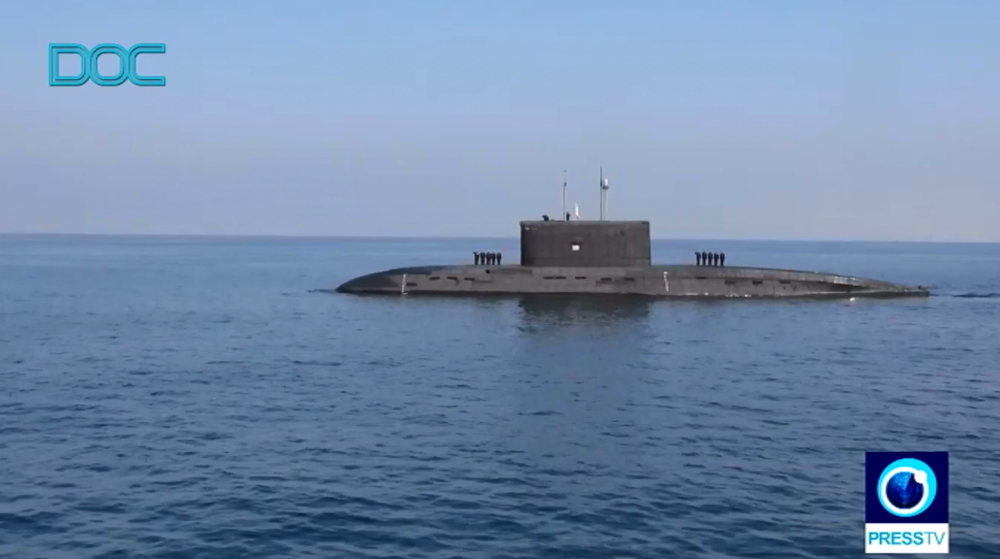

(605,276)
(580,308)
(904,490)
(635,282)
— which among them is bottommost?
(580,308)

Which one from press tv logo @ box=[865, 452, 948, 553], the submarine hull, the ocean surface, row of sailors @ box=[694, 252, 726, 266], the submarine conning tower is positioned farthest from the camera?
row of sailors @ box=[694, 252, 726, 266]

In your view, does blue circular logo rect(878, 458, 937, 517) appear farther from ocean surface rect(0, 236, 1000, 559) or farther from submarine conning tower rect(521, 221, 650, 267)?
submarine conning tower rect(521, 221, 650, 267)

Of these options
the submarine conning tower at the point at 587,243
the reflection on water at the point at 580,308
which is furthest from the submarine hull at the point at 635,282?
the reflection on water at the point at 580,308

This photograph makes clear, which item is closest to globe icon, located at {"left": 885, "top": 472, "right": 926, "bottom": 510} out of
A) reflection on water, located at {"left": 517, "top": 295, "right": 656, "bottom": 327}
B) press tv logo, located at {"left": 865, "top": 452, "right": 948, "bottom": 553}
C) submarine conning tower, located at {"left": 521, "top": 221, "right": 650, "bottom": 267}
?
press tv logo, located at {"left": 865, "top": 452, "right": 948, "bottom": 553}

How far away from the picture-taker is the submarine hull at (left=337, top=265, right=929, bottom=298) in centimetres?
5812

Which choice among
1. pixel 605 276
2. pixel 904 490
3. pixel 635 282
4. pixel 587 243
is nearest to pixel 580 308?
pixel 605 276

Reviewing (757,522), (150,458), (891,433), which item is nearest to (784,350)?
(891,433)

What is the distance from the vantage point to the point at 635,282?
58406 millimetres

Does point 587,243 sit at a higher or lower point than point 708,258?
higher

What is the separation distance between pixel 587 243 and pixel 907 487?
1810 inches

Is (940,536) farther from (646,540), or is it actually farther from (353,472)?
(353,472)

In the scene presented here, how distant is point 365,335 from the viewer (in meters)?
45.2

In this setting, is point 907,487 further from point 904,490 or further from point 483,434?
point 483,434

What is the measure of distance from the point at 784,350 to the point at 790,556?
2552 cm
